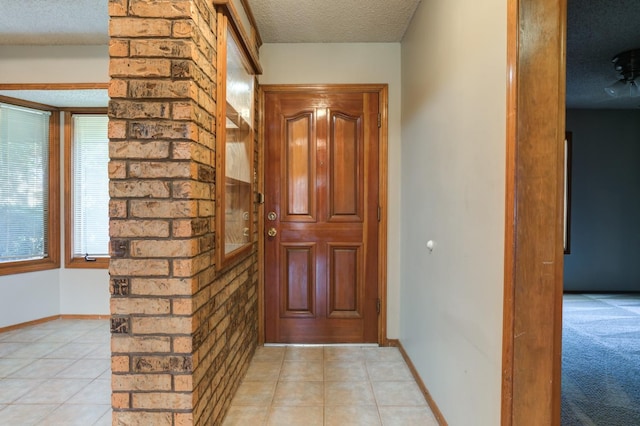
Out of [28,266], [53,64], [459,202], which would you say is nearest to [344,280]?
[459,202]

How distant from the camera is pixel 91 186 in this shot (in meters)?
3.45

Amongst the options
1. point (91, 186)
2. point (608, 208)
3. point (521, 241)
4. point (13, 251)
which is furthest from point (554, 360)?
point (608, 208)

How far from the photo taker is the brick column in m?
1.31

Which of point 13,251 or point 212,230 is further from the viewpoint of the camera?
point 13,251

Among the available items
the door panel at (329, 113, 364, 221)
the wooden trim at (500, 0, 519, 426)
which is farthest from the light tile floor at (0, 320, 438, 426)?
the door panel at (329, 113, 364, 221)

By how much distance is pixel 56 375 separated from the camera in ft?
7.38

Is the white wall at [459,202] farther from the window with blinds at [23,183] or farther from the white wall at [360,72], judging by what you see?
the window with blinds at [23,183]

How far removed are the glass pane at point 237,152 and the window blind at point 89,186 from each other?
6.50 feet

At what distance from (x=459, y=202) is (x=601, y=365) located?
1.91m

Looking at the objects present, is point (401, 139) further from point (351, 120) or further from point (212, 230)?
point (212, 230)

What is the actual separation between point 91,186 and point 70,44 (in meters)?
1.30

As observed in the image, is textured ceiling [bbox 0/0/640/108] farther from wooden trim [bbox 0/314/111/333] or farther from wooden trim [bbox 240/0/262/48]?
wooden trim [bbox 0/314/111/333]

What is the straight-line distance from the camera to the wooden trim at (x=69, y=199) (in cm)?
341

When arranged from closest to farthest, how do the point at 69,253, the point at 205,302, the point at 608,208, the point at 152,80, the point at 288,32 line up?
the point at 152,80 < the point at 205,302 < the point at 288,32 < the point at 69,253 < the point at 608,208
